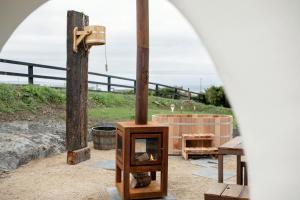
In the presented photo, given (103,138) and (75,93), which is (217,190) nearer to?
(75,93)

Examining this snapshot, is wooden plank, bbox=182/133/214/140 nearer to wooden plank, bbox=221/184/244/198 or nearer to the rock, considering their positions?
the rock

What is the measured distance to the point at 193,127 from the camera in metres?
9.60

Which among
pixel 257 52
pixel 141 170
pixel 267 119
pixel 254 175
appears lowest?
pixel 141 170

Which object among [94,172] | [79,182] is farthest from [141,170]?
[94,172]

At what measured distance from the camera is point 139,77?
573 cm

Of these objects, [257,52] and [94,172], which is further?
[94,172]

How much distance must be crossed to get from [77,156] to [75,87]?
1484 mm

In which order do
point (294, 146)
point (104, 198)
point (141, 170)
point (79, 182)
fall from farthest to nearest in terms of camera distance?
point (79, 182)
point (104, 198)
point (141, 170)
point (294, 146)

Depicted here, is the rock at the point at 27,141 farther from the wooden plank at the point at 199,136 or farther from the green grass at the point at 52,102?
the wooden plank at the point at 199,136

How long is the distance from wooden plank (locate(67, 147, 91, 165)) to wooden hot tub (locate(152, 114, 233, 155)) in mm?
2048

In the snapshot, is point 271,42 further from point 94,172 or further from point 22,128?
point 22,128

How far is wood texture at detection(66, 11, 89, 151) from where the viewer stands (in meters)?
8.17

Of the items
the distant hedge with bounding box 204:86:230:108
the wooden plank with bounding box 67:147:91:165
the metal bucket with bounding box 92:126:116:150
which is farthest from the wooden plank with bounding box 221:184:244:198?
the distant hedge with bounding box 204:86:230:108

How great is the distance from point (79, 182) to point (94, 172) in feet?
2.43
